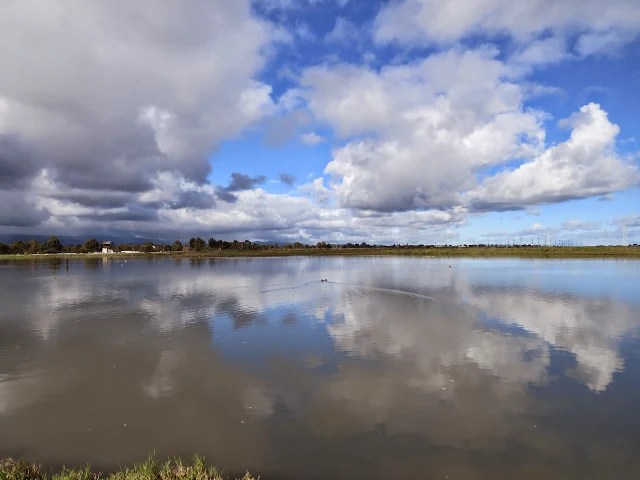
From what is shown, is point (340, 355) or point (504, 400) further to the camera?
point (340, 355)

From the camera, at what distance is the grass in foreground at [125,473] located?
8875 mm

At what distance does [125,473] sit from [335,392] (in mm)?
7779

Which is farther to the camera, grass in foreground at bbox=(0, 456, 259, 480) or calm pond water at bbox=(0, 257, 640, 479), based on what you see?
calm pond water at bbox=(0, 257, 640, 479)

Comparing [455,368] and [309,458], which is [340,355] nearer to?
[455,368]

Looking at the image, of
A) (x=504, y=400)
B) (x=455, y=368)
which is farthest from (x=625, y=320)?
(x=504, y=400)

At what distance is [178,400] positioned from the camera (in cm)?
1442

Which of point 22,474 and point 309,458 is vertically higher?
point 22,474

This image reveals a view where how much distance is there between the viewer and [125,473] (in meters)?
9.28

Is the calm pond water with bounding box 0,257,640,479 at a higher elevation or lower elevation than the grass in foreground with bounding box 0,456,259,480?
lower

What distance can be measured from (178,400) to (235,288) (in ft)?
121

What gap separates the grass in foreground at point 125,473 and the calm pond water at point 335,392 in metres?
0.76

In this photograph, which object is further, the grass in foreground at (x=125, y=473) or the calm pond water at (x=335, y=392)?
the calm pond water at (x=335, y=392)

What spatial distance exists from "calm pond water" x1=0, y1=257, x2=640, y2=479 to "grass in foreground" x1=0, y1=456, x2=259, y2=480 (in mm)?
757

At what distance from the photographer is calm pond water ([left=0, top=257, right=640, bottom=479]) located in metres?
10.7
